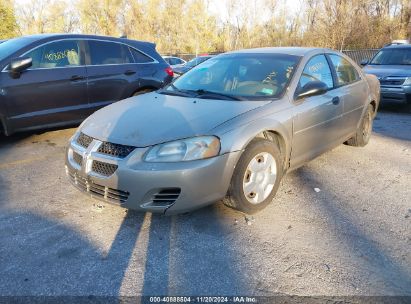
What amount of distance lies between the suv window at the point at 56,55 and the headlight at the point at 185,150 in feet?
11.5

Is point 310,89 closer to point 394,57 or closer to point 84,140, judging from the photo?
point 84,140

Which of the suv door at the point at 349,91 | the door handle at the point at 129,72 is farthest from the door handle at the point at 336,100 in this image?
the door handle at the point at 129,72

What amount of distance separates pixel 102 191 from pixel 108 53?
3829mm

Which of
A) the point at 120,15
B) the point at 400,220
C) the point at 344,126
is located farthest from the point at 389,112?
A: the point at 120,15

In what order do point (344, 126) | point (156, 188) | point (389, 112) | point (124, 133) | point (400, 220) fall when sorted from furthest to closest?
point (389, 112)
point (344, 126)
point (400, 220)
point (124, 133)
point (156, 188)

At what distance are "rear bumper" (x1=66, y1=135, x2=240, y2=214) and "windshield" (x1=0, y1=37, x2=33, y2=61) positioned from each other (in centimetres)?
319

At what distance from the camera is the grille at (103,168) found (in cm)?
311

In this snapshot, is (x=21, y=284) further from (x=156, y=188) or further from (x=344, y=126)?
(x=344, y=126)

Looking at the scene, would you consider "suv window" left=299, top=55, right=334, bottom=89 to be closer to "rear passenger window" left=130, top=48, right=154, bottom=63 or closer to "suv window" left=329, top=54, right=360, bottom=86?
"suv window" left=329, top=54, right=360, bottom=86

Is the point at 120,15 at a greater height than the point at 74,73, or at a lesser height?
greater

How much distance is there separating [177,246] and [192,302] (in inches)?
26.0

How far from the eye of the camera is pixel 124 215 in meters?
3.54

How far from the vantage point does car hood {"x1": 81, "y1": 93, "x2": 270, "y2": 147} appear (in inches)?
125

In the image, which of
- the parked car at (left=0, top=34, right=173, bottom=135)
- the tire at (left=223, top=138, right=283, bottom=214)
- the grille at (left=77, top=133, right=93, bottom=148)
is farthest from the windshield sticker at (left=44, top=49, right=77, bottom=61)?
the tire at (left=223, top=138, right=283, bottom=214)
